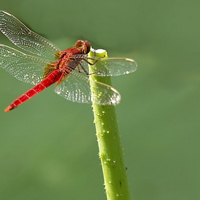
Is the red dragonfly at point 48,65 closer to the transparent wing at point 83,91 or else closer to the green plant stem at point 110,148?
the transparent wing at point 83,91

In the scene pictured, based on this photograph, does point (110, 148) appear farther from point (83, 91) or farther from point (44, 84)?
point (44, 84)

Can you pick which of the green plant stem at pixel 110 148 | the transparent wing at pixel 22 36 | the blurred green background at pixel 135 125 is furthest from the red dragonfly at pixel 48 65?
the blurred green background at pixel 135 125

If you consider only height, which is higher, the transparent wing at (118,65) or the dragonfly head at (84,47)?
the dragonfly head at (84,47)

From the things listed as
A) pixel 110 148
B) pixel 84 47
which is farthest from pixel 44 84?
pixel 110 148

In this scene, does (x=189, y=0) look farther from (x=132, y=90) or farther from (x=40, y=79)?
(x=40, y=79)

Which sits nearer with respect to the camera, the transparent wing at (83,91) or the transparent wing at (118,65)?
the transparent wing at (83,91)

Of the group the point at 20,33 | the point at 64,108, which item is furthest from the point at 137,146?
the point at 20,33

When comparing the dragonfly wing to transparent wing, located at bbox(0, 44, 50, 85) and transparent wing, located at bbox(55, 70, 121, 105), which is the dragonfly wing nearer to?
transparent wing, located at bbox(55, 70, 121, 105)
